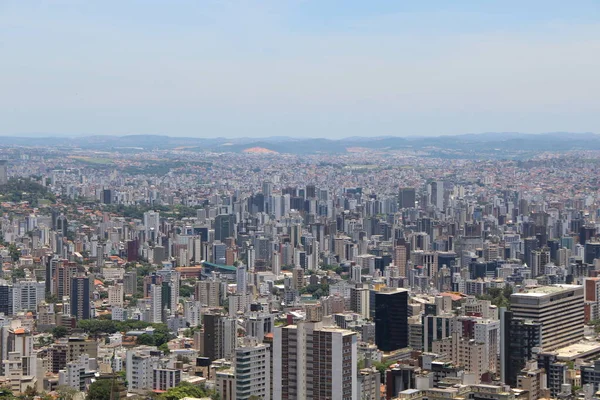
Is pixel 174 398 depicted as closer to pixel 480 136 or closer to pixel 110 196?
pixel 110 196

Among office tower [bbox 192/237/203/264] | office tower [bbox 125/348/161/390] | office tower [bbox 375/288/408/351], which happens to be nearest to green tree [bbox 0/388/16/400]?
office tower [bbox 125/348/161/390]

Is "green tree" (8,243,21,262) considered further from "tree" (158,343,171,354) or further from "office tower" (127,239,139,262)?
"tree" (158,343,171,354)

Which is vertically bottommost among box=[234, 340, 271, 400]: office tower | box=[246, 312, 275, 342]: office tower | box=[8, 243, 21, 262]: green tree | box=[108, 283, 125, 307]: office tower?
box=[108, 283, 125, 307]: office tower

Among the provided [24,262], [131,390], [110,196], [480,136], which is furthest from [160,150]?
[131,390]

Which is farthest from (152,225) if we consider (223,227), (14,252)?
(14,252)

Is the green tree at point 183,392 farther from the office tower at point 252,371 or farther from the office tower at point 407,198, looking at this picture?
the office tower at point 407,198

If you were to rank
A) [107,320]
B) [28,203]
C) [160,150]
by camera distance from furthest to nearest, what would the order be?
[160,150]
[28,203]
[107,320]
